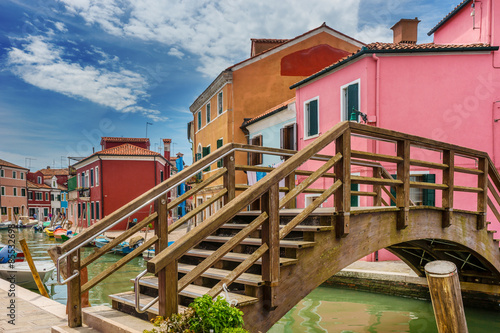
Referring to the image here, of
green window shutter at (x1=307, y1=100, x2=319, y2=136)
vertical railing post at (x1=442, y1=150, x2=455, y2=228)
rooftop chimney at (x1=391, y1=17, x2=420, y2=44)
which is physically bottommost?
vertical railing post at (x1=442, y1=150, x2=455, y2=228)

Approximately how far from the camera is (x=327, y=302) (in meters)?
10.6

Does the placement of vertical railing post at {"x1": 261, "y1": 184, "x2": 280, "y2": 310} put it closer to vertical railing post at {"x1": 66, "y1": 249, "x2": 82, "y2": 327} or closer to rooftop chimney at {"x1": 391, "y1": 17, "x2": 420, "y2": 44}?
vertical railing post at {"x1": 66, "y1": 249, "x2": 82, "y2": 327}

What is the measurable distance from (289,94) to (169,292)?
62.9ft

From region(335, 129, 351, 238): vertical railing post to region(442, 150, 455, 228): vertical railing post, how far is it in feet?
7.59

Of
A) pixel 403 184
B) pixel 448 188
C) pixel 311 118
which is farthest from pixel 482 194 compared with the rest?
pixel 311 118

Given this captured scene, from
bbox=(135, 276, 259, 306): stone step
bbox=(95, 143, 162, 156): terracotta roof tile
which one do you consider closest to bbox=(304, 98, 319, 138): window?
bbox=(135, 276, 259, 306): stone step

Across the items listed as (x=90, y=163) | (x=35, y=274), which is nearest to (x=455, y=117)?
(x=35, y=274)

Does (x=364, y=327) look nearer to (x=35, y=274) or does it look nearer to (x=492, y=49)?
(x=35, y=274)

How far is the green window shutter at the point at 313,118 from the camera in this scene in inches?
607

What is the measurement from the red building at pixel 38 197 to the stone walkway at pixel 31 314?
6347cm

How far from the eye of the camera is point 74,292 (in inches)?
159

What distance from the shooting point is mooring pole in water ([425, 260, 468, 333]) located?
4.62 m

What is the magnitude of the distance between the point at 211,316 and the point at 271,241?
2.83 feet

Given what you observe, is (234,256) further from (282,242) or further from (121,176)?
(121,176)
